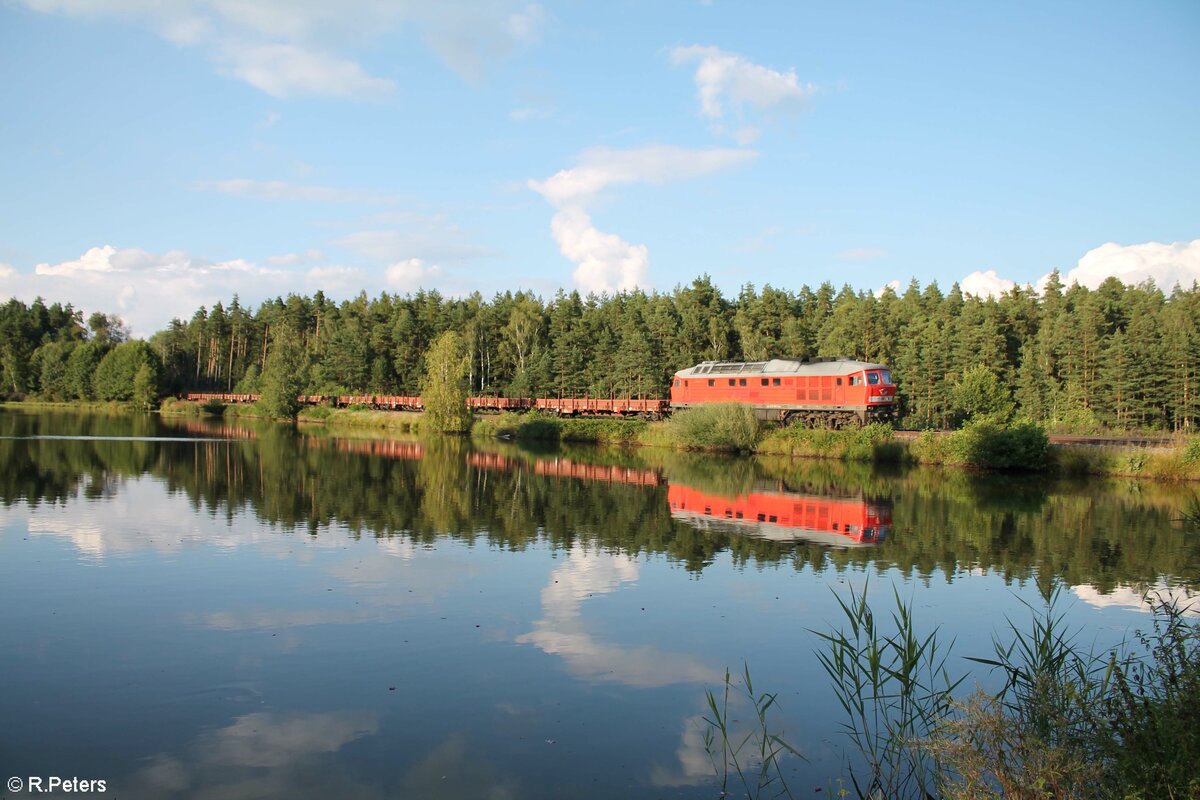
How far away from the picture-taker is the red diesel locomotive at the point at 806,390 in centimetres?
4344

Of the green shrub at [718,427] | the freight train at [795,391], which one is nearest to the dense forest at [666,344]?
the freight train at [795,391]

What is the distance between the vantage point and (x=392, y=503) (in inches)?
997

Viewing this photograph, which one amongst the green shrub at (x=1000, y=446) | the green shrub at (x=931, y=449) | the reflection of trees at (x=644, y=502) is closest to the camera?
the reflection of trees at (x=644, y=502)

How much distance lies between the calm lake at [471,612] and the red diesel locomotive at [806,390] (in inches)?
558

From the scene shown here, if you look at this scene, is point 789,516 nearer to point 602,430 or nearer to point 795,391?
point 795,391

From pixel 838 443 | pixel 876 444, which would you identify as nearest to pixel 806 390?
pixel 838 443

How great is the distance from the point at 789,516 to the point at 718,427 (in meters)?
21.4

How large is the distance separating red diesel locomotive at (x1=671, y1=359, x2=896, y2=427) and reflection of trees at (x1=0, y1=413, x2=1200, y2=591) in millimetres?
5183

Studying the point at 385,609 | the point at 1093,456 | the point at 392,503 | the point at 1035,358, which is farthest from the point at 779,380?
the point at 385,609

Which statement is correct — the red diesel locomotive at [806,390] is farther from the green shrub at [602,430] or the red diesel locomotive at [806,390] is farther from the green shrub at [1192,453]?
the green shrub at [1192,453]

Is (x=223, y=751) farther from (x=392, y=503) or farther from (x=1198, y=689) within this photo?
(x=392, y=503)

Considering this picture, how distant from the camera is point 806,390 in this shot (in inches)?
1807

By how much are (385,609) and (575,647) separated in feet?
11.3

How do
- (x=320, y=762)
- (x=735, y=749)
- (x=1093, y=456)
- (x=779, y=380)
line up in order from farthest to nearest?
(x=779, y=380), (x=1093, y=456), (x=735, y=749), (x=320, y=762)
